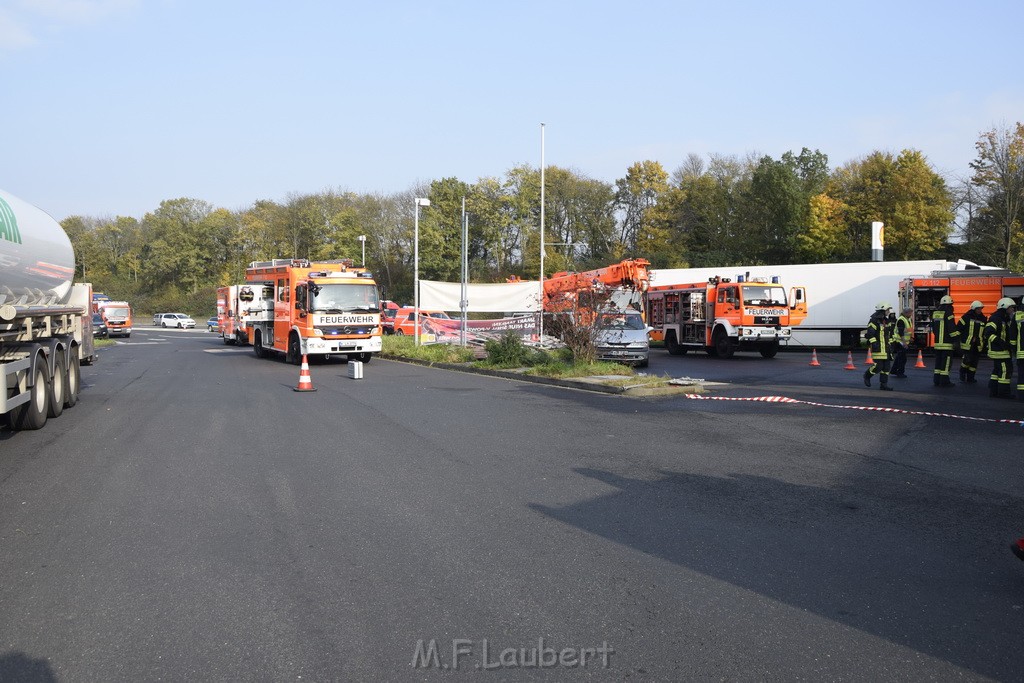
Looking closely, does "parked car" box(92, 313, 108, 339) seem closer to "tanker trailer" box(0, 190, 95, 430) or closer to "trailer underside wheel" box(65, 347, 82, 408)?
"trailer underside wheel" box(65, 347, 82, 408)

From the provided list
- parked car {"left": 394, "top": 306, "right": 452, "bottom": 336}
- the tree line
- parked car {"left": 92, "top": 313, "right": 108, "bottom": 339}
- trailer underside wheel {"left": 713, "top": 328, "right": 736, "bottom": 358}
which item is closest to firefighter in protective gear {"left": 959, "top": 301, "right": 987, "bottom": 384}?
trailer underside wheel {"left": 713, "top": 328, "right": 736, "bottom": 358}

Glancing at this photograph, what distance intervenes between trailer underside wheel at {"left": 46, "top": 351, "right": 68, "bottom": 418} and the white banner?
13.8 meters

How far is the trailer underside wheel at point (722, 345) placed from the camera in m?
28.2

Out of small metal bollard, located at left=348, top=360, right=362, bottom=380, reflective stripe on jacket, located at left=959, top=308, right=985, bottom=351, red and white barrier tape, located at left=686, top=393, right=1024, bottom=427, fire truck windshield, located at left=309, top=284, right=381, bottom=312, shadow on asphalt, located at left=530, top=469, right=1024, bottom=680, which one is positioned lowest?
shadow on asphalt, located at left=530, top=469, right=1024, bottom=680

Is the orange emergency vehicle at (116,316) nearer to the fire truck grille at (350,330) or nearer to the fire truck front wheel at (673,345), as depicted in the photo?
the fire truck grille at (350,330)

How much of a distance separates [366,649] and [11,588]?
2.44m

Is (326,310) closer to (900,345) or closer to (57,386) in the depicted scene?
(57,386)

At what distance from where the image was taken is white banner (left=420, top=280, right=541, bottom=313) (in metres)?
26.2

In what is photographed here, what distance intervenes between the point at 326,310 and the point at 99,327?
26.6 m

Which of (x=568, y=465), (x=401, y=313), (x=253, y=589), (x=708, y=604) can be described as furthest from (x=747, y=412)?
(x=401, y=313)

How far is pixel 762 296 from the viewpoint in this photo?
92.6 feet

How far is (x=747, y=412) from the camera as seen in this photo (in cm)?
1325

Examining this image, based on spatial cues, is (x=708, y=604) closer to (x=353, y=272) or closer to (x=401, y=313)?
(x=353, y=272)

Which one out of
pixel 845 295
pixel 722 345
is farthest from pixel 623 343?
pixel 845 295
